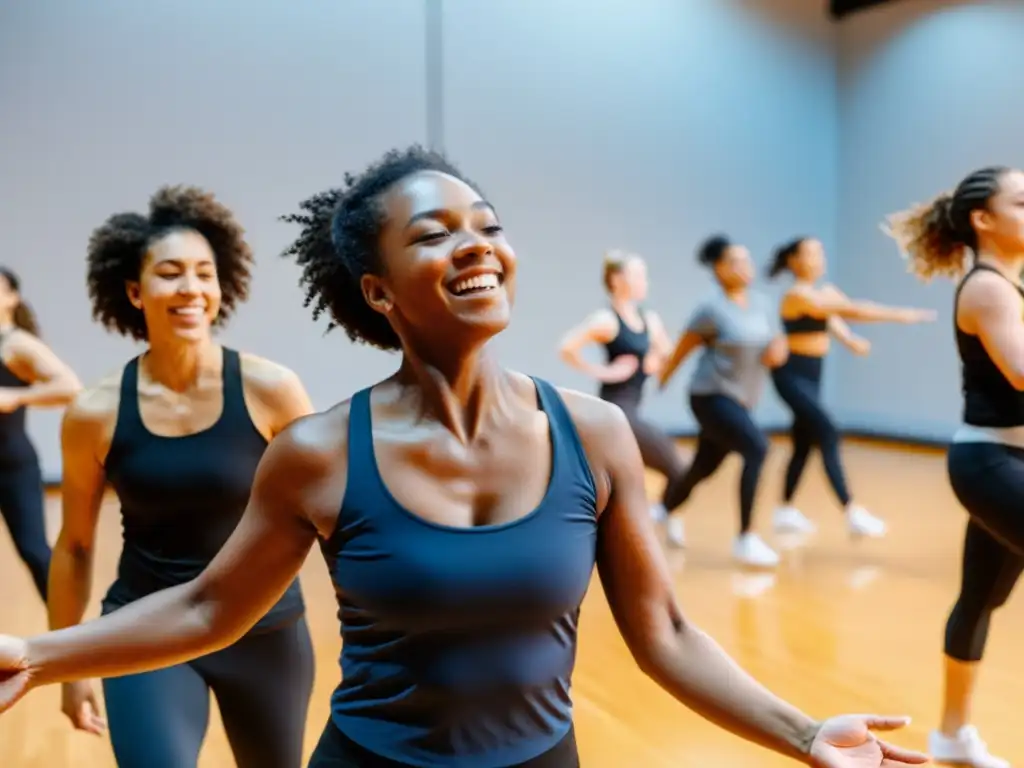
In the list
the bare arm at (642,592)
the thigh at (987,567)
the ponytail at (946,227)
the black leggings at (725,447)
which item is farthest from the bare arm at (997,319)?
the black leggings at (725,447)

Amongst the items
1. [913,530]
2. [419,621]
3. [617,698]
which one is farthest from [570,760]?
[913,530]

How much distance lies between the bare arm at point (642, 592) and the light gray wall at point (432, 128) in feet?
21.9

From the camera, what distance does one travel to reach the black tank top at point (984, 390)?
250 cm

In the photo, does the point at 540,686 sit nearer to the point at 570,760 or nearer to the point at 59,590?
the point at 570,760

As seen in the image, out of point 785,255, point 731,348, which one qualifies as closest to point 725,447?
point 731,348

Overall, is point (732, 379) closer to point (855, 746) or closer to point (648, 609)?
point (648, 609)

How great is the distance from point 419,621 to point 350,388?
708 centimetres

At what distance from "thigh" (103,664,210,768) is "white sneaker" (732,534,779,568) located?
346 centimetres

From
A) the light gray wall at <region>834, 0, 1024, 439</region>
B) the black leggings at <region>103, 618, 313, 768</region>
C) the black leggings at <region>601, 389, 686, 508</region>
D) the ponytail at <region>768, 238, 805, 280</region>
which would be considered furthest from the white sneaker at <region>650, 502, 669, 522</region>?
the light gray wall at <region>834, 0, 1024, 439</region>

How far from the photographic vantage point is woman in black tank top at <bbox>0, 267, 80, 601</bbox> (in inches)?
141

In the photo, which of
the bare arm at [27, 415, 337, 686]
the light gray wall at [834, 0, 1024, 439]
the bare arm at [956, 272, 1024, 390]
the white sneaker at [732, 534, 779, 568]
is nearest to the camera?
the bare arm at [27, 415, 337, 686]

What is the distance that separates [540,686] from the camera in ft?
3.81

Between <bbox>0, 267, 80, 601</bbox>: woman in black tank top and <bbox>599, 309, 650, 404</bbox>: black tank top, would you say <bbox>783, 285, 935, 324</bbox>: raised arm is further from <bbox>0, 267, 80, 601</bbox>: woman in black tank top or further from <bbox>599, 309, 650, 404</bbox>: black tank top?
<bbox>0, 267, 80, 601</bbox>: woman in black tank top

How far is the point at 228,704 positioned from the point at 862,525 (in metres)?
4.21
